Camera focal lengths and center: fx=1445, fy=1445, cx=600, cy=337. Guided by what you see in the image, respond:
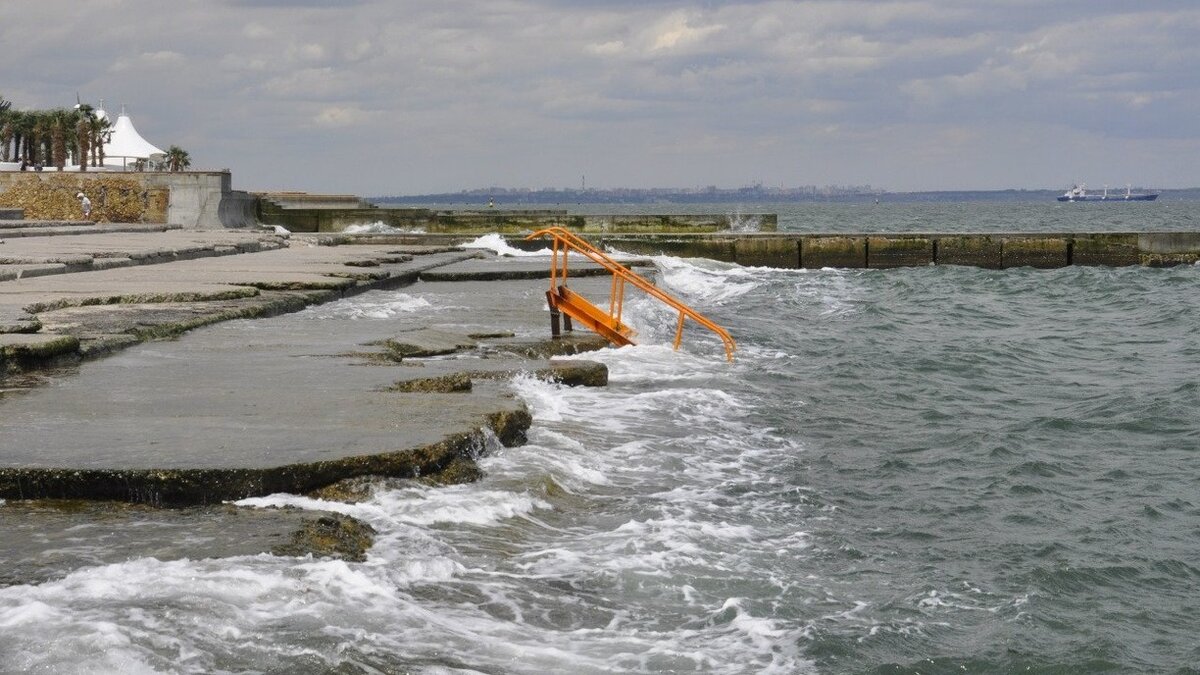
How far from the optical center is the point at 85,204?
3312 centimetres

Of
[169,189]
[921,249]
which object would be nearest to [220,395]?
[921,249]

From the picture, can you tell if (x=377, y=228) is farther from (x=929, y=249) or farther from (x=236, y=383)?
(x=236, y=383)

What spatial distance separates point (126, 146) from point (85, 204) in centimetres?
2079

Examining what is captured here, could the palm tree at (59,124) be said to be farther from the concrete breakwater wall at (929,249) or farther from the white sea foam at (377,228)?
the concrete breakwater wall at (929,249)

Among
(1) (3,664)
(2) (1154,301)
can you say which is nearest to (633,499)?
(1) (3,664)

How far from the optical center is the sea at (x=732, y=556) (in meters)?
4.45

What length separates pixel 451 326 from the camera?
40.2 ft

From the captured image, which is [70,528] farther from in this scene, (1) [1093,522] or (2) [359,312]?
(2) [359,312]

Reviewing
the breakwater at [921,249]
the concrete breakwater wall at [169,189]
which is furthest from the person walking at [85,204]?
the breakwater at [921,249]

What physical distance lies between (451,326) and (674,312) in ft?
18.0

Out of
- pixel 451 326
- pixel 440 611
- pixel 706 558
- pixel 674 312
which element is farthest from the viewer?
pixel 674 312

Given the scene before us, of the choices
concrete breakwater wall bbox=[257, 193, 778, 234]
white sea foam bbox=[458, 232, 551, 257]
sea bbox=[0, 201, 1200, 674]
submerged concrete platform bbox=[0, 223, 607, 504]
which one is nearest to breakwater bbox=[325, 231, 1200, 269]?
white sea foam bbox=[458, 232, 551, 257]

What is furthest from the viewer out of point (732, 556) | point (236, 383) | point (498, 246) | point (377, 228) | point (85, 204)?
point (377, 228)

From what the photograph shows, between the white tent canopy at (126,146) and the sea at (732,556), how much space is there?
42.4 meters
